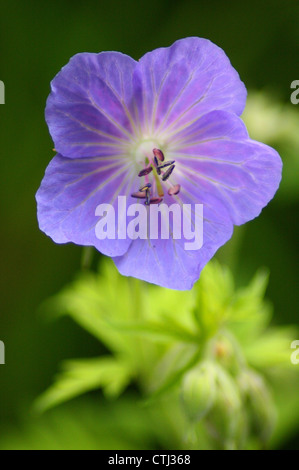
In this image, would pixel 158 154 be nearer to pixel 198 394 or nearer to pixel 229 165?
pixel 229 165

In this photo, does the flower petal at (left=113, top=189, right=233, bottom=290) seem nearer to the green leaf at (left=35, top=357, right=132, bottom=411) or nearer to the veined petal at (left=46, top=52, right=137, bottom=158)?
the veined petal at (left=46, top=52, right=137, bottom=158)

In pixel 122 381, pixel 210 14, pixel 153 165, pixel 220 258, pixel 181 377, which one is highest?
pixel 210 14

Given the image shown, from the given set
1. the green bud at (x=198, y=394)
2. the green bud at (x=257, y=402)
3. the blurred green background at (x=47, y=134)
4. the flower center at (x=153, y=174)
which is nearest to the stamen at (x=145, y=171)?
the flower center at (x=153, y=174)

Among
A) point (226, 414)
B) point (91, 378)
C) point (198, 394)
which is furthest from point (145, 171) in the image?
point (91, 378)

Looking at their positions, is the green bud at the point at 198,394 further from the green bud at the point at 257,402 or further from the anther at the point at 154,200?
the anther at the point at 154,200

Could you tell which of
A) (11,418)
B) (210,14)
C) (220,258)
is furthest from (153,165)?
(210,14)

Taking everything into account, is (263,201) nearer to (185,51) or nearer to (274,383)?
(185,51)

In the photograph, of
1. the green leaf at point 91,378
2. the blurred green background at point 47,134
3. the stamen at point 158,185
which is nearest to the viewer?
the stamen at point 158,185
